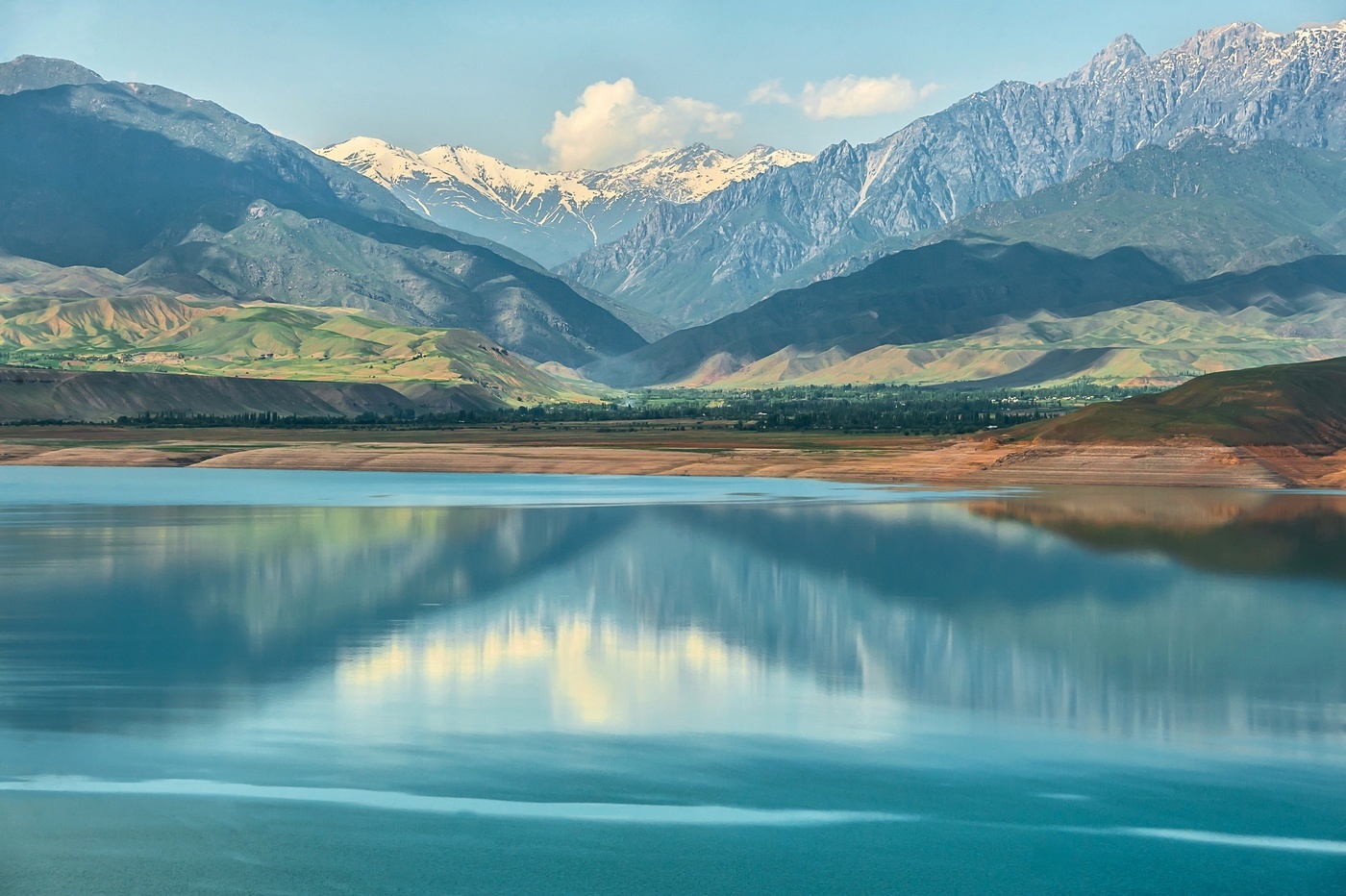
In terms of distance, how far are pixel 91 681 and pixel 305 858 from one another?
19.6 metres

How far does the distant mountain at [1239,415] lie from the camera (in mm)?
152500

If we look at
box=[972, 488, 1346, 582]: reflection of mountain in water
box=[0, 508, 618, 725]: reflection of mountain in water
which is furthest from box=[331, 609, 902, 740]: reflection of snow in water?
box=[972, 488, 1346, 582]: reflection of mountain in water

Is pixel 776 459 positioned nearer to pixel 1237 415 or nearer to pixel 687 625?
Result: pixel 1237 415

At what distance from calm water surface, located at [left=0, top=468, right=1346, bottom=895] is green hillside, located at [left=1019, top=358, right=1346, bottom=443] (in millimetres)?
70743

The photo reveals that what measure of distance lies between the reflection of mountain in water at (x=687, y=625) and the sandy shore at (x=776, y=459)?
175 ft

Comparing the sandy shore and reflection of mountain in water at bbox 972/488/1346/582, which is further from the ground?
the sandy shore

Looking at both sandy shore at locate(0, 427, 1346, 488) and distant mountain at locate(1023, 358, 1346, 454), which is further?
distant mountain at locate(1023, 358, 1346, 454)

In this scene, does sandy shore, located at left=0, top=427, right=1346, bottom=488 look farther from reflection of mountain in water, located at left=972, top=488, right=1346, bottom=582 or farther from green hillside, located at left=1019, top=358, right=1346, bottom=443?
reflection of mountain in water, located at left=972, top=488, right=1346, bottom=582

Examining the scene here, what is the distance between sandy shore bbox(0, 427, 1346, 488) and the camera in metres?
147

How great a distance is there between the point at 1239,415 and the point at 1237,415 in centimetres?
21

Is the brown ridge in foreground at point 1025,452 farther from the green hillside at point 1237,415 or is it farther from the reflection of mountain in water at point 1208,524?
the reflection of mountain in water at point 1208,524

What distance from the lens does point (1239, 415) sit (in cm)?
15588

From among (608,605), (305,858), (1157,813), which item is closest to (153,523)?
(608,605)

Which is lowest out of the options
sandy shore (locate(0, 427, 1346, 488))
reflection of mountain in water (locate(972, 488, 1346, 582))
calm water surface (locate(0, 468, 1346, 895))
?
calm water surface (locate(0, 468, 1346, 895))
